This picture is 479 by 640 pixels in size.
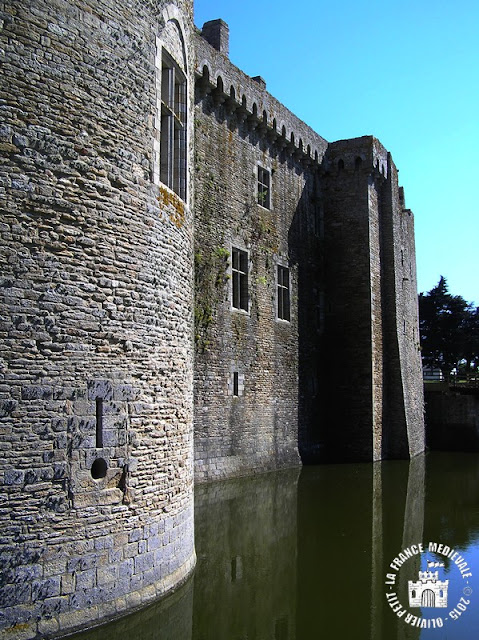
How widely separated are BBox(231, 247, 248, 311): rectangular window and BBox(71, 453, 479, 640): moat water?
4440 mm

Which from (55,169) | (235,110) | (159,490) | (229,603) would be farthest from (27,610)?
(235,110)

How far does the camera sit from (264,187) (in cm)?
1880

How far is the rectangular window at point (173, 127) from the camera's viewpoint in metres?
8.34

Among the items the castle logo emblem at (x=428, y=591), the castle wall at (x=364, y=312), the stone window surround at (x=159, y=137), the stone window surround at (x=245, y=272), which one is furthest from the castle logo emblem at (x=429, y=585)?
the castle wall at (x=364, y=312)

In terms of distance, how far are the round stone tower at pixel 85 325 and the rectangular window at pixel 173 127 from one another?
0.48m

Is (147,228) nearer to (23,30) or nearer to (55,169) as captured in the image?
(55,169)

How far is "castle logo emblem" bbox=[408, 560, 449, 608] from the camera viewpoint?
775cm

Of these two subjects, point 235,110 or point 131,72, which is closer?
point 131,72

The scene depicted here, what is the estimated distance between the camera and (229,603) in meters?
7.45

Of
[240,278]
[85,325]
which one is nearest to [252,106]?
[240,278]

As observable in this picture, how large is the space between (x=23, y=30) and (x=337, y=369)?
54.1ft

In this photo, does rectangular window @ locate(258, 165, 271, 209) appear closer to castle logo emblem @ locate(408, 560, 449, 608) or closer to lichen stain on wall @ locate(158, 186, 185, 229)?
lichen stain on wall @ locate(158, 186, 185, 229)

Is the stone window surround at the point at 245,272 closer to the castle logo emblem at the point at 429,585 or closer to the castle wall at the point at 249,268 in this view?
the castle wall at the point at 249,268

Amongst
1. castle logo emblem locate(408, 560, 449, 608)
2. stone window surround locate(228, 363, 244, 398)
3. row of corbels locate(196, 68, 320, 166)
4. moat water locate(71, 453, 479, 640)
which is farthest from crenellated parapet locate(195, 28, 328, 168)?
castle logo emblem locate(408, 560, 449, 608)
